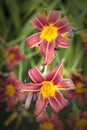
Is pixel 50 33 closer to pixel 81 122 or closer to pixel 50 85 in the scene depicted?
pixel 50 85

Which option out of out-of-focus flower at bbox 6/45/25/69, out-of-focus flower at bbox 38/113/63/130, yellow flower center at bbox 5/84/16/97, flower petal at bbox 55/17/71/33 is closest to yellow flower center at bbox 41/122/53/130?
out-of-focus flower at bbox 38/113/63/130

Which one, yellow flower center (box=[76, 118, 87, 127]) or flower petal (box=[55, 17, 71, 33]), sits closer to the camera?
flower petal (box=[55, 17, 71, 33])

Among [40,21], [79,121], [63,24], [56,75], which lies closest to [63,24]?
[63,24]

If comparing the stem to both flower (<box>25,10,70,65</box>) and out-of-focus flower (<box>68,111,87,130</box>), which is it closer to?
flower (<box>25,10,70,65</box>)

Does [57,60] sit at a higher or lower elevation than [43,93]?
higher

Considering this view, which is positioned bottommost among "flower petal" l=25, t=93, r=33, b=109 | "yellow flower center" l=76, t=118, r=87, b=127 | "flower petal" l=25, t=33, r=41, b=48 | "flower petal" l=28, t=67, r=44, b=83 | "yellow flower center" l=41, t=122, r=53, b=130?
"yellow flower center" l=76, t=118, r=87, b=127

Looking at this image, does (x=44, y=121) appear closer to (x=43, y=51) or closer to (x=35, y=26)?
(x=43, y=51)

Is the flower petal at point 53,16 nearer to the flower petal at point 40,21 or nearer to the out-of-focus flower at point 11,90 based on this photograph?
the flower petal at point 40,21

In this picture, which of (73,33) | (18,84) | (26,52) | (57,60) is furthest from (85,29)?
(18,84)

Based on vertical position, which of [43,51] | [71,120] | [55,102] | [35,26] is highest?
[35,26]
